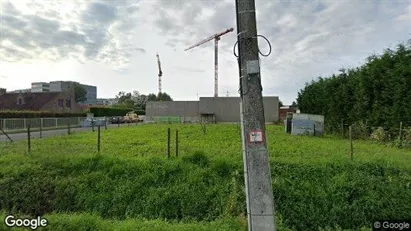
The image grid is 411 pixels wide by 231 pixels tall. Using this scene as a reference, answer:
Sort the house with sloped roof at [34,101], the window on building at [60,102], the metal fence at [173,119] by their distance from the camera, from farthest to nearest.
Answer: the window on building at [60,102]
the house with sloped roof at [34,101]
the metal fence at [173,119]

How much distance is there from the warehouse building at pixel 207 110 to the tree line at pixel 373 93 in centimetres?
2409

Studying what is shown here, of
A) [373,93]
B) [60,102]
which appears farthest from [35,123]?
[373,93]

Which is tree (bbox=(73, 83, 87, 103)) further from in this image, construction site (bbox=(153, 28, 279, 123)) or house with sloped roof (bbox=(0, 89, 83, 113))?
construction site (bbox=(153, 28, 279, 123))

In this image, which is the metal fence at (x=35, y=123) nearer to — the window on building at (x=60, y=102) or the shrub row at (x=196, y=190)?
the window on building at (x=60, y=102)

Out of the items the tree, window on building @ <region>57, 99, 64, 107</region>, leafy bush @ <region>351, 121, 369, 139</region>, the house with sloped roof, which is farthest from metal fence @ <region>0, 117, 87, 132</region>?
the tree

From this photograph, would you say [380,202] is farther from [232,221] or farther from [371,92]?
[371,92]

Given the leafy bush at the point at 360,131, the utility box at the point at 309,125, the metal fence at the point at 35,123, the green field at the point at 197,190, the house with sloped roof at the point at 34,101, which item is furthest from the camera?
the house with sloped roof at the point at 34,101

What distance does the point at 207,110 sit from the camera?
167 feet

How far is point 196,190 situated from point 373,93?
48.2 feet

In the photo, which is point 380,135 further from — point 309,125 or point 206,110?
point 206,110

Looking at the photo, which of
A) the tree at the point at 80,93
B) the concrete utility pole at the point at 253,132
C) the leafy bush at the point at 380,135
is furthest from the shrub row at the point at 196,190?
the tree at the point at 80,93

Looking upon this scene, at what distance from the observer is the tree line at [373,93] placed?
14664 mm

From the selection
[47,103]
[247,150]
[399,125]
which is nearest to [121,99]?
[47,103]

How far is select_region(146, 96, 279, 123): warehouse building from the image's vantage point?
4891 cm
